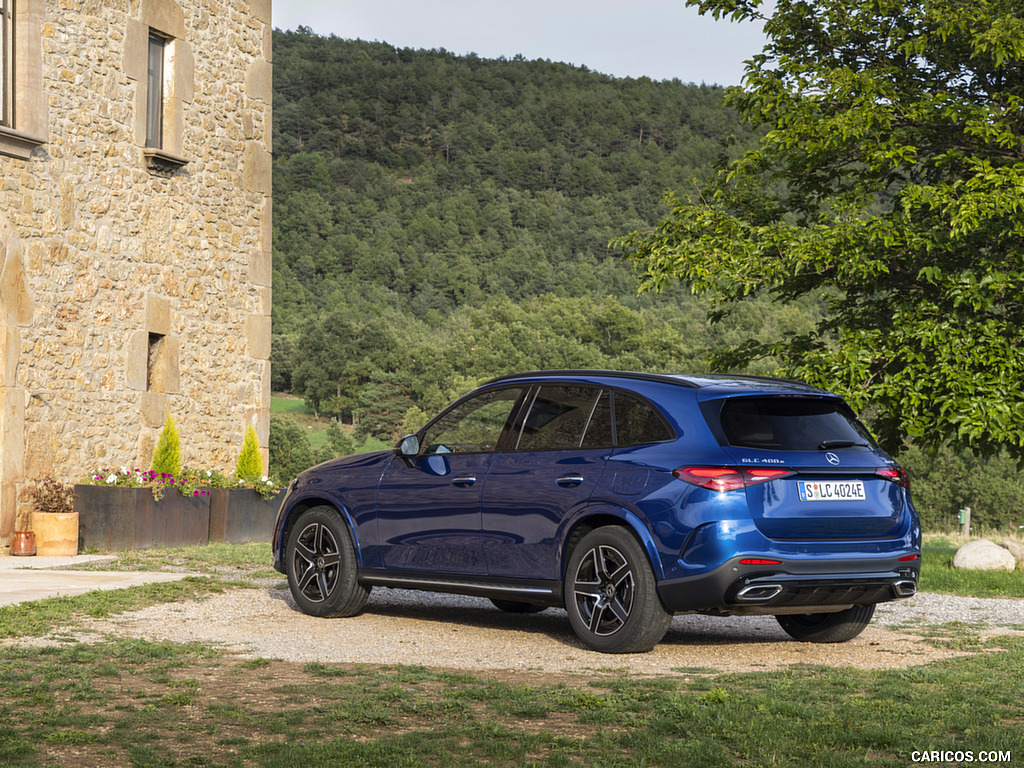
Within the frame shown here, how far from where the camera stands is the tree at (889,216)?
523 inches

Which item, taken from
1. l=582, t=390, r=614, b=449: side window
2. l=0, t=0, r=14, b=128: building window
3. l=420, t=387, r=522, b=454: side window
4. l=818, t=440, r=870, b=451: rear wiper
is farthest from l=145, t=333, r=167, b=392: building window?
l=818, t=440, r=870, b=451: rear wiper

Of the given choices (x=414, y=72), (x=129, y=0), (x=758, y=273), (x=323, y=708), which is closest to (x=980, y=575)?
(x=758, y=273)

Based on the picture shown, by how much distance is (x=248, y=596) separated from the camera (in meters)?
9.67

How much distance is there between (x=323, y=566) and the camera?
862 cm

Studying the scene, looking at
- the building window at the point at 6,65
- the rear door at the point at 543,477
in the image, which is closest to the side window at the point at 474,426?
the rear door at the point at 543,477

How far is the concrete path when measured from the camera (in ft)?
30.8

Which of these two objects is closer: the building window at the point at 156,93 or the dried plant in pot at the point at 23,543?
the dried plant in pot at the point at 23,543

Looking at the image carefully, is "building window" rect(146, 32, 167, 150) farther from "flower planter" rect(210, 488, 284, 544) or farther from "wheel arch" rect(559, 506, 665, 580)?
"wheel arch" rect(559, 506, 665, 580)

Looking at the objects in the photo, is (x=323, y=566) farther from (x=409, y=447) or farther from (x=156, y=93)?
(x=156, y=93)

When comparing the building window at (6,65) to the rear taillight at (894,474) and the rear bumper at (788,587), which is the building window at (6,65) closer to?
the rear bumper at (788,587)

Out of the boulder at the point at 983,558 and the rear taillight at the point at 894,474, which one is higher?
the rear taillight at the point at 894,474

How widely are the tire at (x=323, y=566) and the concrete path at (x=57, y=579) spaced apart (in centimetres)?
186

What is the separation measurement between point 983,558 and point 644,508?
1014 cm

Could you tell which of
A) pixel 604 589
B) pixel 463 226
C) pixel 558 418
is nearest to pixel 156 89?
pixel 558 418
